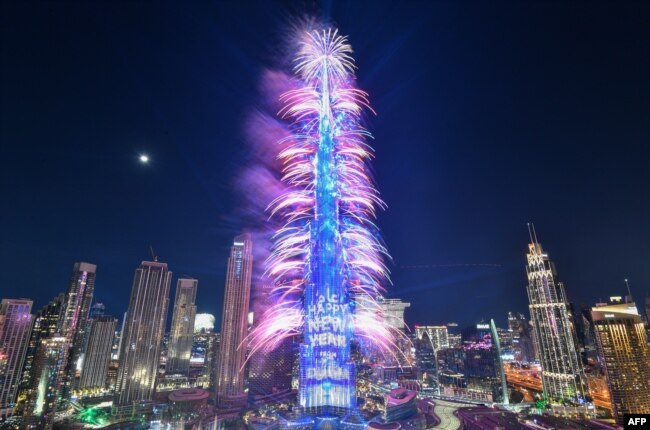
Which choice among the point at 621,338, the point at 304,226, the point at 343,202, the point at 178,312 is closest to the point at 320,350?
the point at 304,226

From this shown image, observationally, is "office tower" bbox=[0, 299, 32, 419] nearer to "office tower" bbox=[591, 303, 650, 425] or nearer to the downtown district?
the downtown district

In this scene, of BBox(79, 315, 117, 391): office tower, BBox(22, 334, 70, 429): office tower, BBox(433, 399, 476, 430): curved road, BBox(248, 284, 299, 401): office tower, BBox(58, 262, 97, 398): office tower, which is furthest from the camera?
BBox(79, 315, 117, 391): office tower

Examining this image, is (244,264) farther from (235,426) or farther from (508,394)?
(508,394)

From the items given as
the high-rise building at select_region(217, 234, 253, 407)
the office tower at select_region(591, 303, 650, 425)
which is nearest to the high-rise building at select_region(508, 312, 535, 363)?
the office tower at select_region(591, 303, 650, 425)

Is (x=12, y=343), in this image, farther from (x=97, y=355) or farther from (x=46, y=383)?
(x=97, y=355)

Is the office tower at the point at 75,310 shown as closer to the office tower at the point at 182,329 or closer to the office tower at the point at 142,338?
the office tower at the point at 142,338
